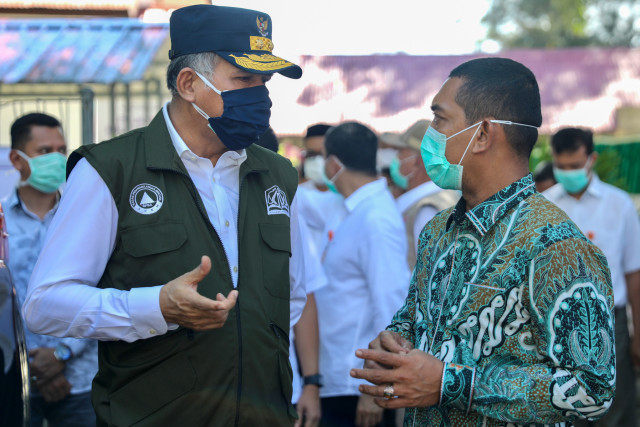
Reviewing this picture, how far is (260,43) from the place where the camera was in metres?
2.62

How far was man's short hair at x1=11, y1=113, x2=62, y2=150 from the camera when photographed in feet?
14.4

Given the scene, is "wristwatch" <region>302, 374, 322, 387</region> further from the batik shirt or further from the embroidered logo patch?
the batik shirt

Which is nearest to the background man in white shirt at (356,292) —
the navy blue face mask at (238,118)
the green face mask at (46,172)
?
the navy blue face mask at (238,118)

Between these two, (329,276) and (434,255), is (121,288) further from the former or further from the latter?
(329,276)

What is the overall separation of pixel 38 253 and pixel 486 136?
2.77m

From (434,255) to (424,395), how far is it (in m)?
0.53

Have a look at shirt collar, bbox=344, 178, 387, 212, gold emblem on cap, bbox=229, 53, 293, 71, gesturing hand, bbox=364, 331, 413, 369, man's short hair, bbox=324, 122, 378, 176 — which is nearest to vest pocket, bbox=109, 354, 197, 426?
gesturing hand, bbox=364, 331, 413, 369

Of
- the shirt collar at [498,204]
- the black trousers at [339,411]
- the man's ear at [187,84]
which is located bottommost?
the black trousers at [339,411]

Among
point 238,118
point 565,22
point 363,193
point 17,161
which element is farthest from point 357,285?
point 565,22

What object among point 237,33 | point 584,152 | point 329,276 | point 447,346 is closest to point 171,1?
point 584,152

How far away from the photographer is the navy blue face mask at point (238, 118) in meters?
2.53

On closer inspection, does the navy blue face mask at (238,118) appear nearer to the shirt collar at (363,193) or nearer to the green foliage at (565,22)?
the shirt collar at (363,193)

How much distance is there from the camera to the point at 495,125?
222cm

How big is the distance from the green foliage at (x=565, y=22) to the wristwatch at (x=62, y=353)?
39.7m
